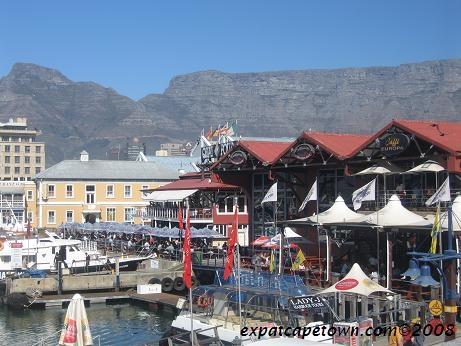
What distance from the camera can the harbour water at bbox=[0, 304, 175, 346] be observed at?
3666 centimetres

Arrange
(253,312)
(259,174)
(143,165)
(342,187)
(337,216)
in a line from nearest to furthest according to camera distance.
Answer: (253,312) → (337,216) → (342,187) → (259,174) → (143,165)

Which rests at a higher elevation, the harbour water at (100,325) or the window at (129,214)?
the window at (129,214)

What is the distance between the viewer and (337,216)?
3750cm

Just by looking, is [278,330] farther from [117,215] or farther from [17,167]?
[17,167]

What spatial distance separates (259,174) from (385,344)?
2525 cm

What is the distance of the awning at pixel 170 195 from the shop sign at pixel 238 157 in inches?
302

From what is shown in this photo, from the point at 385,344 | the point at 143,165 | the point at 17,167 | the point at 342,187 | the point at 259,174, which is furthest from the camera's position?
the point at 17,167

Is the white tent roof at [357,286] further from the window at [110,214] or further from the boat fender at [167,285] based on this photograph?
Result: the window at [110,214]

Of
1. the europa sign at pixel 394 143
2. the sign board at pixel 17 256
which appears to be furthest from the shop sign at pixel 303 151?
the sign board at pixel 17 256

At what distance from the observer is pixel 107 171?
86.9m

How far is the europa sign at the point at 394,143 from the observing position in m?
37.1

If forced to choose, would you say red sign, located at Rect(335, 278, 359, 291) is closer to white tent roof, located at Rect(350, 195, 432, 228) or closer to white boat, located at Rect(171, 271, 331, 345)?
white boat, located at Rect(171, 271, 331, 345)

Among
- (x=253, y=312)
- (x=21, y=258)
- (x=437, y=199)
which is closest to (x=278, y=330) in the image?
(x=253, y=312)

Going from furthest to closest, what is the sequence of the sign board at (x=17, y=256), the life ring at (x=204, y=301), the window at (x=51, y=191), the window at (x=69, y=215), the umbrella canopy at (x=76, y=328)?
the window at (x=69, y=215) < the window at (x=51, y=191) < the sign board at (x=17, y=256) < the life ring at (x=204, y=301) < the umbrella canopy at (x=76, y=328)
